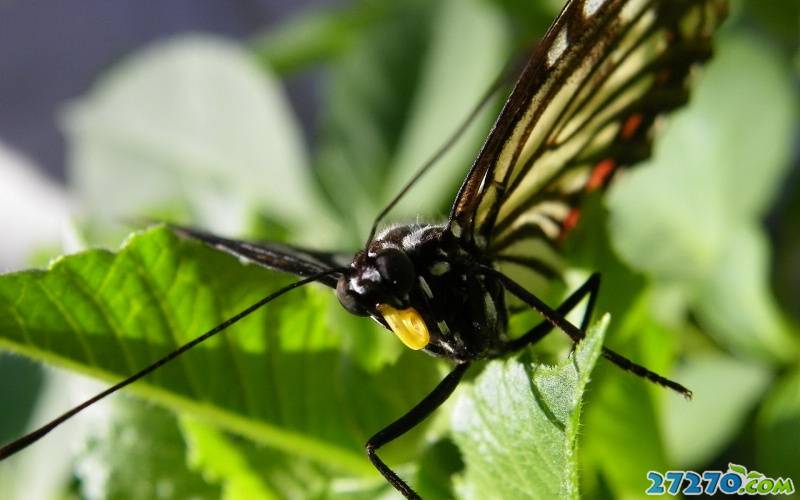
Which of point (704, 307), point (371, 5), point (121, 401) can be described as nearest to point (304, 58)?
point (371, 5)

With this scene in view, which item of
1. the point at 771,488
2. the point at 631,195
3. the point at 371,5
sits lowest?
the point at 771,488

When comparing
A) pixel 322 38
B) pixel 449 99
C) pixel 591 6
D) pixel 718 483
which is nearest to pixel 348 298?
pixel 591 6

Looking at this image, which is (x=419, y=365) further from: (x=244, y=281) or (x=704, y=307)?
(x=704, y=307)

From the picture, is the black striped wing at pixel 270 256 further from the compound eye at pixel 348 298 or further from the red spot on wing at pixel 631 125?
the red spot on wing at pixel 631 125

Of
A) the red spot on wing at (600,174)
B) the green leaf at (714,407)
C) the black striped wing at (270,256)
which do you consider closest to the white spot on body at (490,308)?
the black striped wing at (270,256)

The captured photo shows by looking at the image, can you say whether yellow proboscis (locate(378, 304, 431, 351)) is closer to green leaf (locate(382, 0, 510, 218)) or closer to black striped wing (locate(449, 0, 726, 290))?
black striped wing (locate(449, 0, 726, 290))

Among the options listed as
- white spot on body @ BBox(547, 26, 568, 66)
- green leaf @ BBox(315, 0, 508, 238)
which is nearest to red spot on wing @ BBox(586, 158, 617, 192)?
white spot on body @ BBox(547, 26, 568, 66)
